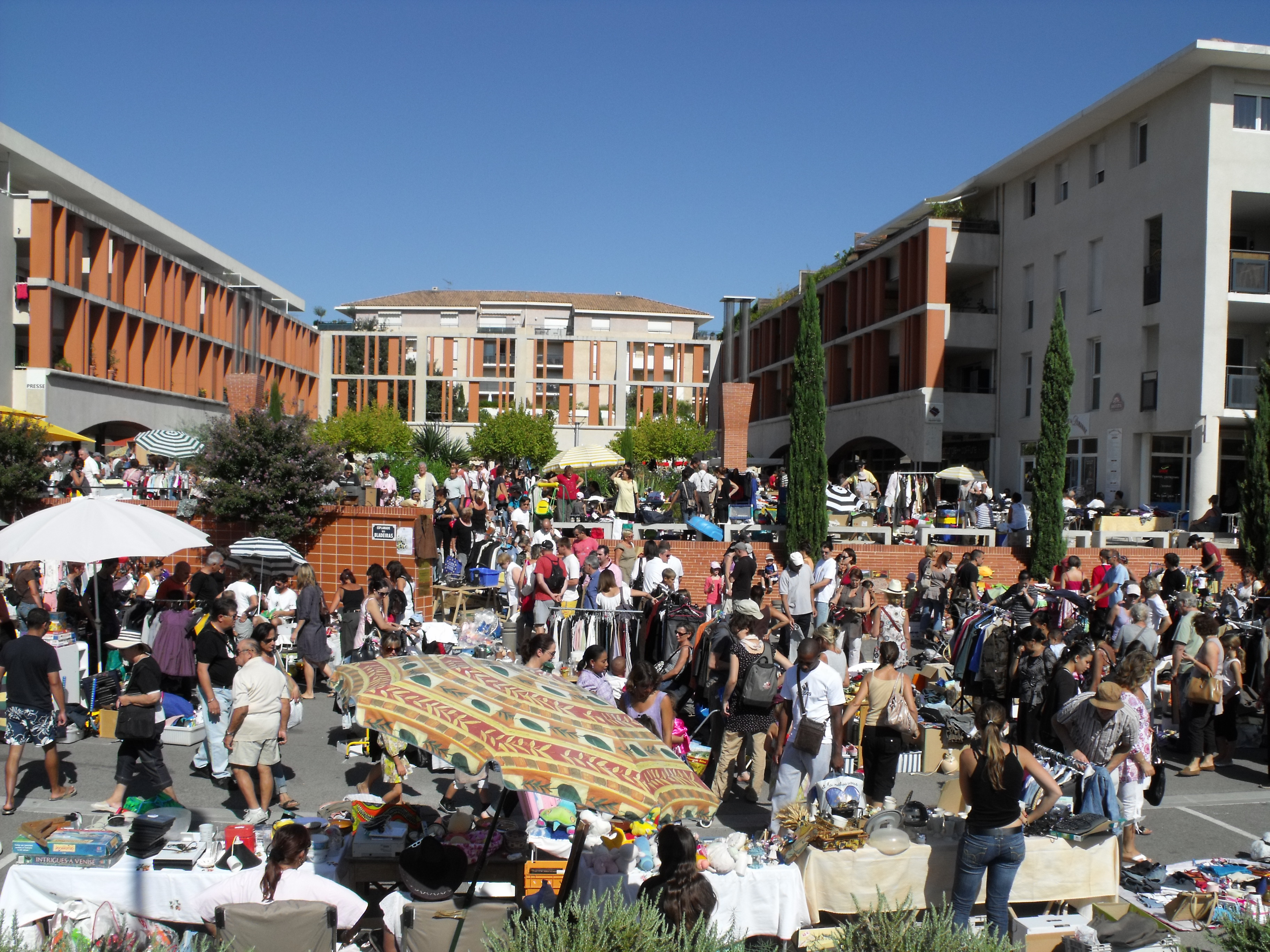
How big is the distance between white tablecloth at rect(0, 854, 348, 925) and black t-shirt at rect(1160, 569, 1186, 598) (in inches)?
567

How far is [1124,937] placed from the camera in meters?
6.09

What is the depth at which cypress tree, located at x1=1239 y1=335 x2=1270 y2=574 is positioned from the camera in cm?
2103

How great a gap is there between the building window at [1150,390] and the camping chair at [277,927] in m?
25.2

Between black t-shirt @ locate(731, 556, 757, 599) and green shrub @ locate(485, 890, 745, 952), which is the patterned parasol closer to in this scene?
green shrub @ locate(485, 890, 745, 952)

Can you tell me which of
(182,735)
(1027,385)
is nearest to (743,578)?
(182,735)

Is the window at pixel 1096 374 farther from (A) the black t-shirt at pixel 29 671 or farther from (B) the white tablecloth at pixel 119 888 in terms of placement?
(B) the white tablecloth at pixel 119 888

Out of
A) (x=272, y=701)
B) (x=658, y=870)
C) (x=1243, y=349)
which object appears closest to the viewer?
(x=658, y=870)

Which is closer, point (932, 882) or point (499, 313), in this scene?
point (932, 882)

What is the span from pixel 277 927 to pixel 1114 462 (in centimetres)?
2612

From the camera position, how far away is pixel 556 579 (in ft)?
45.5

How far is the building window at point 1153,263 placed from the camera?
24797 mm

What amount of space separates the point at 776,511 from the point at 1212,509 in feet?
33.4

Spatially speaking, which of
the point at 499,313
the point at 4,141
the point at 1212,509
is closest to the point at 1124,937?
the point at 1212,509

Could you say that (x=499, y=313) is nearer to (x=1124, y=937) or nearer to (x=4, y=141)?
(x=4, y=141)
